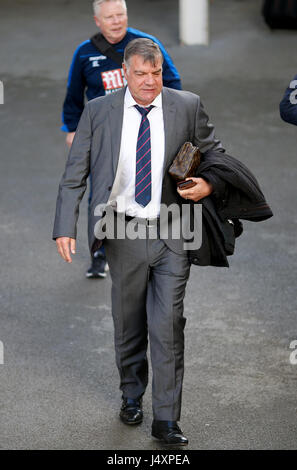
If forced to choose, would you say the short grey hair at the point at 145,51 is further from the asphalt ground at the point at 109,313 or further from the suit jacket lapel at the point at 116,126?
the asphalt ground at the point at 109,313

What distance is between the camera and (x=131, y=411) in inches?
197

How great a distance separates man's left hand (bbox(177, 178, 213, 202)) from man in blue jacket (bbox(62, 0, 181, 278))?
5.60 feet

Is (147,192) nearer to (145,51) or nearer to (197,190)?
(197,190)

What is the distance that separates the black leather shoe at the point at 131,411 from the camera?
4.98 meters

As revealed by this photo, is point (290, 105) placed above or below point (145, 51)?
below

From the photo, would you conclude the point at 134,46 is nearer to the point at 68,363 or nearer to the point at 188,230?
the point at 188,230

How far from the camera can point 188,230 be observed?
15.5ft

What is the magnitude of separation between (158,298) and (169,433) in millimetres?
753

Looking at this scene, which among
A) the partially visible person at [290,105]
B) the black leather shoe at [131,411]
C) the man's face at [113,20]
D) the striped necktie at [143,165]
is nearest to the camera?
the striped necktie at [143,165]

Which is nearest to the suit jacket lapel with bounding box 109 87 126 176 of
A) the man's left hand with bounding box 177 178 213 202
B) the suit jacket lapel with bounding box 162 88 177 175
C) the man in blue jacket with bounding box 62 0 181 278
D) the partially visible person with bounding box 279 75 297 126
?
the suit jacket lapel with bounding box 162 88 177 175

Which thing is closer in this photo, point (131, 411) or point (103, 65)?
point (131, 411)

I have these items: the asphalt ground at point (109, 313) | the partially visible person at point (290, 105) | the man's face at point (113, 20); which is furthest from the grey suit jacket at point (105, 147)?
the man's face at point (113, 20)

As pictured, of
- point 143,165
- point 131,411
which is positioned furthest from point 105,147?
point 131,411
